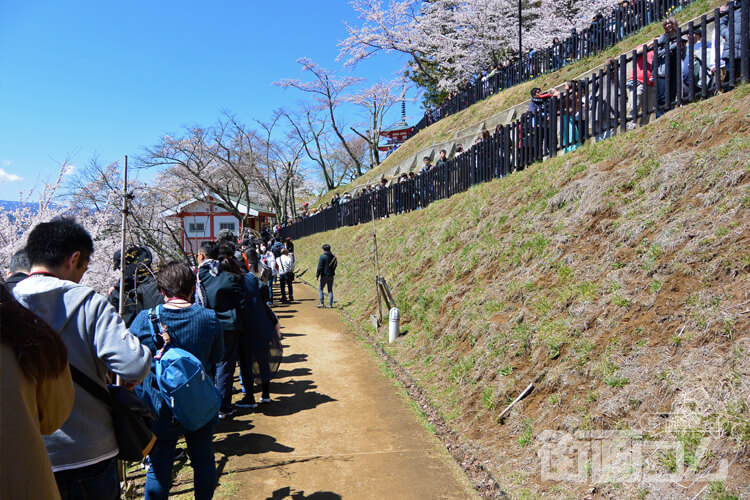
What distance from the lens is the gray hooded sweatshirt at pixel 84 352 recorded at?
83.6 inches

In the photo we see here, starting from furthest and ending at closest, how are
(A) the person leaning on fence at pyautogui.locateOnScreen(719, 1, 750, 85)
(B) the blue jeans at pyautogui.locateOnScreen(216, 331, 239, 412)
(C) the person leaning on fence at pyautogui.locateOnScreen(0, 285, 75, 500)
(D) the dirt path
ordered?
(A) the person leaning on fence at pyautogui.locateOnScreen(719, 1, 750, 85), (B) the blue jeans at pyautogui.locateOnScreen(216, 331, 239, 412), (D) the dirt path, (C) the person leaning on fence at pyautogui.locateOnScreen(0, 285, 75, 500)

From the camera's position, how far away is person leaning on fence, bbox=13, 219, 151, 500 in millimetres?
2127

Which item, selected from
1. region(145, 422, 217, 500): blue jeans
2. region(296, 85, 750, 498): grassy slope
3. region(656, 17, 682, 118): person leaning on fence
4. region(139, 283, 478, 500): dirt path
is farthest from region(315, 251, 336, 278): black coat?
region(145, 422, 217, 500): blue jeans

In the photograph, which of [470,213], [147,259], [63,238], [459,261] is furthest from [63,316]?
[470,213]

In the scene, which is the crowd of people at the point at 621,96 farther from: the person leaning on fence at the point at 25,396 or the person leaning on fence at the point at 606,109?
the person leaning on fence at the point at 25,396

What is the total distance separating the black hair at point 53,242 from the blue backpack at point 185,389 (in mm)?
960

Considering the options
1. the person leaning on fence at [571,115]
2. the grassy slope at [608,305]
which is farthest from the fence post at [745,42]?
the person leaning on fence at [571,115]

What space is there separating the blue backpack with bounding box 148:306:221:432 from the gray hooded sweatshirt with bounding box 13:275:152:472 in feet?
2.34

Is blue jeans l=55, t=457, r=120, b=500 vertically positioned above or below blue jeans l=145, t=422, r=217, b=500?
above

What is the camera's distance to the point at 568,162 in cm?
794

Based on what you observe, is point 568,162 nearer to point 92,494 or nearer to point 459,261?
point 459,261

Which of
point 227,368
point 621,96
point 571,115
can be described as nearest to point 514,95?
point 571,115

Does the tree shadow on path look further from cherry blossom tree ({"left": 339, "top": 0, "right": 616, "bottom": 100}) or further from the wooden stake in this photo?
cherry blossom tree ({"left": 339, "top": 0, "right": 616, "bottom": 100})

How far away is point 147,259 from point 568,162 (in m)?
6.34
